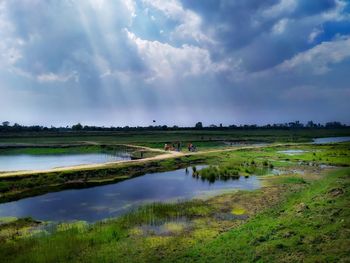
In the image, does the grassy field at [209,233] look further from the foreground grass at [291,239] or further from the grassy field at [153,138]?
the grassy field at [153,138]

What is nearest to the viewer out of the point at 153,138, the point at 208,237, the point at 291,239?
the point at 291,239

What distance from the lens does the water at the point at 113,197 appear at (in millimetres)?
23047

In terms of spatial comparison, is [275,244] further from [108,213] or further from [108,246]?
[108,213]

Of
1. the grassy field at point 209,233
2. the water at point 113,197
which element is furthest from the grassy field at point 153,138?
the grassy field at point 209,233

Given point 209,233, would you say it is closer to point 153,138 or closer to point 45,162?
point 45,162

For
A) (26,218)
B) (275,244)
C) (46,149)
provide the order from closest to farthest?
(275,244) → (26,218) → (46,149)

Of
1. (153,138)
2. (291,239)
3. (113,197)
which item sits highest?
(153,138)

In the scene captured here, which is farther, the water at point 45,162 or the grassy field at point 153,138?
the grassy field at point 153,138

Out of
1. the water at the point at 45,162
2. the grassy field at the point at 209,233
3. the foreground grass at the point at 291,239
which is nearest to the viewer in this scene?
the foreground grass at the point at 291,239

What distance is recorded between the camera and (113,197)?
92.6ft

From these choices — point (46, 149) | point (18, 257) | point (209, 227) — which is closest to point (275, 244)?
point (209, 227)

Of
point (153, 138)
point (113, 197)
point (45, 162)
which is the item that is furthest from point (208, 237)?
point (153, 138)

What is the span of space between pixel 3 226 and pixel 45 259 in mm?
7857

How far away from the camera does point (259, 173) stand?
1529 inches
